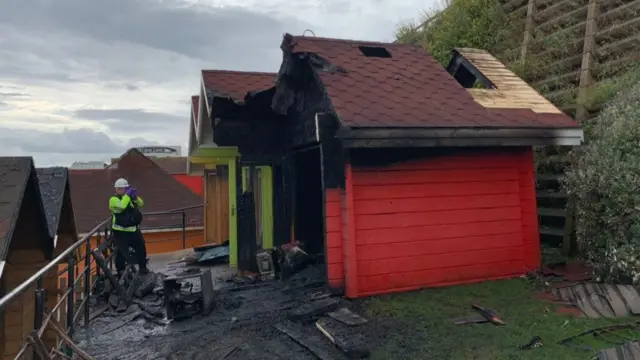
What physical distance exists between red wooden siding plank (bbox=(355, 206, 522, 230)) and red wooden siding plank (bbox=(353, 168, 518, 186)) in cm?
46

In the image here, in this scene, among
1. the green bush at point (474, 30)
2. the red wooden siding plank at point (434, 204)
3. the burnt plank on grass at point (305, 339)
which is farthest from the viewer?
the green bush at point (474, 30)

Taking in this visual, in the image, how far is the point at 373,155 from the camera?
258 inches

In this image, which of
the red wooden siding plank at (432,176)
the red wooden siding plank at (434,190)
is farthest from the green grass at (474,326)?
the red wooden siding plank at (432,176)

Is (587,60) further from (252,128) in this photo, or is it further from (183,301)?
(183,301)

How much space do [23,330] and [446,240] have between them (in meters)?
5.27

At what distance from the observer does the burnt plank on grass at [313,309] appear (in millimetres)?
5684

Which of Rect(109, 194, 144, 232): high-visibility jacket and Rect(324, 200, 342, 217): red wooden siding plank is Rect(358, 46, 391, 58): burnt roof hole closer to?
Rect(324, 200, 342, 217): red wooden siding plank

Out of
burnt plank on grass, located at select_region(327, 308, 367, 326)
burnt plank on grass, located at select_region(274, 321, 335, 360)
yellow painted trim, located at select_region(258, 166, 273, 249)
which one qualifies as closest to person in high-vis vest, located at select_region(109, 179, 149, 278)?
yellow painted trim, located at select_region(258, 166, 273, 249)

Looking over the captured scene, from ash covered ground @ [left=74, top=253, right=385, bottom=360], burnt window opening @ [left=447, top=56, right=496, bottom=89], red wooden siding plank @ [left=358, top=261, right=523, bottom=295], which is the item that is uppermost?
burnt window opening @ [left=447, top=56, right=496, bottom=89]

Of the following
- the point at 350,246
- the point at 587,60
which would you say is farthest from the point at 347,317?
the point at 587,60

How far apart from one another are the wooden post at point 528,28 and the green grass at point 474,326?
20.9 ft

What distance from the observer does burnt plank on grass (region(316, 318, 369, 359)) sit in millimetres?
4570

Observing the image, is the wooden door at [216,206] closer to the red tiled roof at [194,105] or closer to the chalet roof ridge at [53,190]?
the red tiled roof at [194,105]

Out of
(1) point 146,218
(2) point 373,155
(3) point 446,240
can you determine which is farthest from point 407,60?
(1) point 146,218
